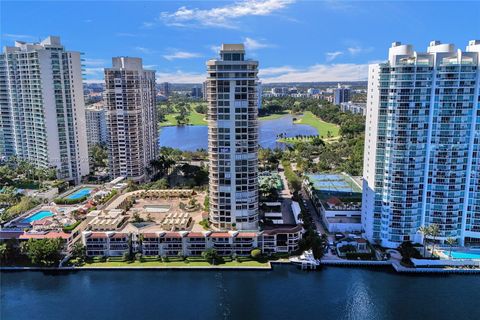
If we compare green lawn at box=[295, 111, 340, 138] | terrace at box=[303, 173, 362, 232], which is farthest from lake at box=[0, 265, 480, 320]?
green lawn at box=[295, 111, 340, 138]

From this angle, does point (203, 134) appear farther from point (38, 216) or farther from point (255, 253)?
point (255, 253)

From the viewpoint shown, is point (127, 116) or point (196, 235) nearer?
point (196, 235)

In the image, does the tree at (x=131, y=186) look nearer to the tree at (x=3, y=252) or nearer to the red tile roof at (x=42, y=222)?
the red tile roof at (x=42, y=222)

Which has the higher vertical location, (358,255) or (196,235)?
(196,235)

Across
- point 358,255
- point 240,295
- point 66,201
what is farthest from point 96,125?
point 358,255

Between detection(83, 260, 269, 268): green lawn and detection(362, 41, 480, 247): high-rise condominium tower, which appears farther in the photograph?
detection(83, 260, 269, 268): green lawn

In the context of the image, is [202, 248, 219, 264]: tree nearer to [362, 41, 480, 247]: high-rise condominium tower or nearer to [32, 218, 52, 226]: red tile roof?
[362, 41, 480, 247]: high-rise condominium tower

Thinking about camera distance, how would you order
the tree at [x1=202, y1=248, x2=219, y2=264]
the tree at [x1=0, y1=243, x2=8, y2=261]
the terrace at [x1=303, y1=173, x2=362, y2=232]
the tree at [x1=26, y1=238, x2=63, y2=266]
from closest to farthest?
the tree at [x1=26, y1=238, x2=63, y2=266], the tree at [x1=202, y1=248, x2=219, y2=264], the tree at [x1=0, y1=243, x2=8, y2=261], the terrace at [x1=303, y1=173, x2=362, y2=232]
